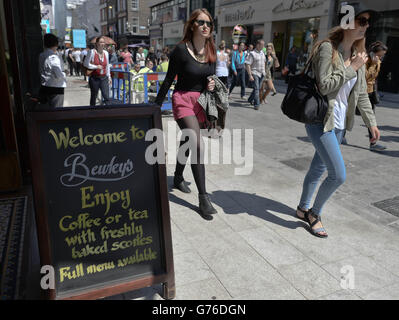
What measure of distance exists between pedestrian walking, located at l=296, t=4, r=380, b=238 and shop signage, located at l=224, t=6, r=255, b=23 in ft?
84.1

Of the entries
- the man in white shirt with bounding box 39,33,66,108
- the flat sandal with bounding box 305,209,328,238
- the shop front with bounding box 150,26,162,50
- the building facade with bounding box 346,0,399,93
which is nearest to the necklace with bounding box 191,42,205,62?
the flat sandal with bounding box 305,209,328,238

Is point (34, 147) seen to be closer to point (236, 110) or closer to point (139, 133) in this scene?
point (139, 133)

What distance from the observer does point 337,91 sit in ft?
9.73

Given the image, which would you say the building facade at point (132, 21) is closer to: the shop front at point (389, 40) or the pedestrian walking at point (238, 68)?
the shop front at point (389, 40)

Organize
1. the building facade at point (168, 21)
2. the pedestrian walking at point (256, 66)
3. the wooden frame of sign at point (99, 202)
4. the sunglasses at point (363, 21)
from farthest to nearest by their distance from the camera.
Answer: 1. the building facade at point (168, 21)
2. the pedestrian walking at point (256, 66)
3. the sunglasses at point (363, 21)
4. the wooden frame of sign at point (99, 202)

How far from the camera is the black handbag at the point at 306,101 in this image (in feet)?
9.56

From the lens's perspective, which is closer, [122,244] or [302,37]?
Result: [122,244]

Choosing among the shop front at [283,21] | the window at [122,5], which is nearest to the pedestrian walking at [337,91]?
the shop front at [283,21]

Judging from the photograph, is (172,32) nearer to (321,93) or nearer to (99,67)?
(99,67)

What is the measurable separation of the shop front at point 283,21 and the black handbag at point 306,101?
18.3 meters

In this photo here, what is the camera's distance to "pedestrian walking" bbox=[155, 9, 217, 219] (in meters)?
3.53

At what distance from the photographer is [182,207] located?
12.8 feet
